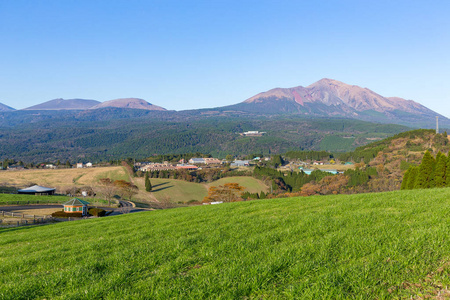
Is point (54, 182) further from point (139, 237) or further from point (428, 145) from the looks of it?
point (428, 145)

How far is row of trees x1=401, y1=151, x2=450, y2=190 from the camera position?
36.3 meters

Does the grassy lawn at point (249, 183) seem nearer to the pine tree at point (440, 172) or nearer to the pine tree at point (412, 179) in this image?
the pine tree at point (412, 179)

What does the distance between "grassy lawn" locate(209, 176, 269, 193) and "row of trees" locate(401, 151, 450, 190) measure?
2325 inches

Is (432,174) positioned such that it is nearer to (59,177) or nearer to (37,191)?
(37,191)

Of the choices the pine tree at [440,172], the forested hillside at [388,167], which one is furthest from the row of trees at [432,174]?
the forested hillside at [388,167]

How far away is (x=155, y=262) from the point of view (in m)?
7.83

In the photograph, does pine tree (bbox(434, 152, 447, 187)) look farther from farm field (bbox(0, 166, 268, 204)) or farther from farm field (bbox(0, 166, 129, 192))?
farm field (bbox(0, 166, 129, 192))

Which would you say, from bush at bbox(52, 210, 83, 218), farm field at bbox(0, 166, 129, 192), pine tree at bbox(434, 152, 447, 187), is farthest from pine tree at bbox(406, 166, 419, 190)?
farm field at bbox(0, 166, 129, 192)

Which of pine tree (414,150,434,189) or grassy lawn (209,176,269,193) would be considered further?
grassy lawn (209,176,269,193)

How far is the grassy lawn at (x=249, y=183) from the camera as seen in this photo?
98506 mm

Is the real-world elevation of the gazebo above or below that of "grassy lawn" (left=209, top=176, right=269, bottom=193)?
above

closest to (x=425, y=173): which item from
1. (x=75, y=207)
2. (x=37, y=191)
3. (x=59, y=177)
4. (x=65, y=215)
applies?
(x=65, y=215)

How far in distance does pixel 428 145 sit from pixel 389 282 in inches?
4529

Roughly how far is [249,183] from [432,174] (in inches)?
2822
